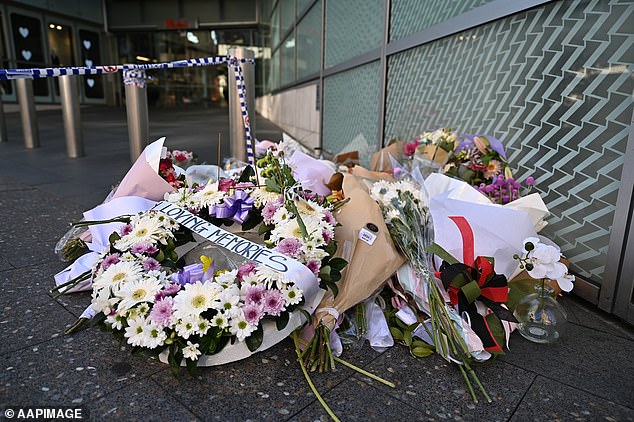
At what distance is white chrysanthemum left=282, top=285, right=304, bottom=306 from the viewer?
1.57m

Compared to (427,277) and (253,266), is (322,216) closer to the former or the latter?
(253,266)

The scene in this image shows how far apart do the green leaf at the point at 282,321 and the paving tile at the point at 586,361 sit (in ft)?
2.81

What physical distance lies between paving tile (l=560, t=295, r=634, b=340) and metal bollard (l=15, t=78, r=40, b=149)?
315 inches

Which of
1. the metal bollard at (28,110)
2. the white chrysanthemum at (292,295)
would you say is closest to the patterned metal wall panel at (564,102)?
the white chrysanthemum at (292,295)

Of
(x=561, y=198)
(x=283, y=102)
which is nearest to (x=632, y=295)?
(x=561, y=198)

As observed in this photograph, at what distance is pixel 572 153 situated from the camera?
241cm

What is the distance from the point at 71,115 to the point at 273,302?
624 cm

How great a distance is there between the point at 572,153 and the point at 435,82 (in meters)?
1.68

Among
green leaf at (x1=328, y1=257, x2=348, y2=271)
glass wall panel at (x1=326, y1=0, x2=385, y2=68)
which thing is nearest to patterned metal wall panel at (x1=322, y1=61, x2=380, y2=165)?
glass wall panel at (x1=326, y1=0, x2=385, y2=68)

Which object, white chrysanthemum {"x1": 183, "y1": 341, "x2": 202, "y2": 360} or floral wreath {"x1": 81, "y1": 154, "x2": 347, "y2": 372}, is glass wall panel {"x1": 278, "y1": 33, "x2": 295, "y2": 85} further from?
white chrysanthemum {"x1": 183, "y1": 341, "x2": 202, "y2": 360}

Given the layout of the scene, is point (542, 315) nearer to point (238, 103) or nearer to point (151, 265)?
point (151, 265)

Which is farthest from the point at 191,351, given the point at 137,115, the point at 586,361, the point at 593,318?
the point at 137,115

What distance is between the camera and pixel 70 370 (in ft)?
5.11

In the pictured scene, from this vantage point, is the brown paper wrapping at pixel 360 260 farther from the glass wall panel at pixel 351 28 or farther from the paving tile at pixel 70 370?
the glass wall panel at pixel 351 28
